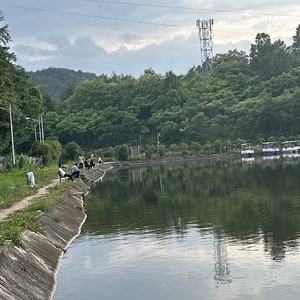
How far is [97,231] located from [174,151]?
7232 centimetres

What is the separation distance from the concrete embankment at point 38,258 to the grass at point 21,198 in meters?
0.31

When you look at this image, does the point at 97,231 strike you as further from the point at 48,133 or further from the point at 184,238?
the point at 48,133

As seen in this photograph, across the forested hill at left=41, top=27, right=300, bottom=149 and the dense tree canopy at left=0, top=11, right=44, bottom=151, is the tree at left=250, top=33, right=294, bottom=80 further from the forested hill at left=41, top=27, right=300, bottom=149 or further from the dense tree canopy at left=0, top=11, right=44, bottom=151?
the dense tree canopy at left=0, top=11, right=44, bottom=151

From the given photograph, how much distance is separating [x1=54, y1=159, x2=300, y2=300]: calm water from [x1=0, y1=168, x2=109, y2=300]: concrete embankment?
39 centimetres

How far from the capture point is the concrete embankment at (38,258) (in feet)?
A: 47.0

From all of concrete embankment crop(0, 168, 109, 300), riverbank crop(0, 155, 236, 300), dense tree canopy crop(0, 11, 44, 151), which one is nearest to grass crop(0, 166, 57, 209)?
riverbank crop(0, 155, 236, 300)

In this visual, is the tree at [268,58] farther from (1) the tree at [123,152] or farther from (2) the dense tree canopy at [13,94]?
(2) the dense tree canopy at [13,94]

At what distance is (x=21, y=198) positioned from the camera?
30391 mm

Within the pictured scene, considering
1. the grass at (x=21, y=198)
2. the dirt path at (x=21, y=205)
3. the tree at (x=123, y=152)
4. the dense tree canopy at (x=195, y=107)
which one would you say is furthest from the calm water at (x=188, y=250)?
the dense tree canopy at (x=195, y=107)

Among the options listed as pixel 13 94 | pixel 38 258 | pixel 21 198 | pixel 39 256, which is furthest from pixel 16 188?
pixel 13 94

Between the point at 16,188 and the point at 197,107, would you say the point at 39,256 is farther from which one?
the point at 197,107

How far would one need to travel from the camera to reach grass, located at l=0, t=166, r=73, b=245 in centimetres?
1852

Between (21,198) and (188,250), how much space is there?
493 inches

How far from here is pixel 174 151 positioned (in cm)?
9769
